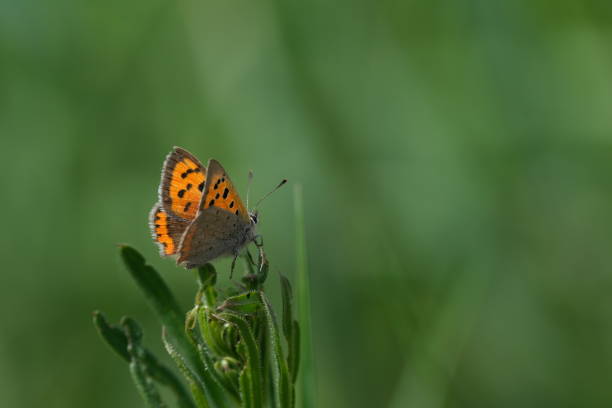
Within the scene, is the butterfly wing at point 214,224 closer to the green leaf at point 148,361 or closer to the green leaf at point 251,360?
the green leaf at point 148,361

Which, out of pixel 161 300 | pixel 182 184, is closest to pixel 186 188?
pixel 182 184

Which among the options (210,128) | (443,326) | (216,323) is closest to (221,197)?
(216,323)

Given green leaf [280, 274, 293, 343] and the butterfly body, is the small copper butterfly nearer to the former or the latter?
the butterfly body

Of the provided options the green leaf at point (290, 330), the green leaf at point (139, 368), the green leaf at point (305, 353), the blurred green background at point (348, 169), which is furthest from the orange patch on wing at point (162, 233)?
the blurred green background at point (348, 169)

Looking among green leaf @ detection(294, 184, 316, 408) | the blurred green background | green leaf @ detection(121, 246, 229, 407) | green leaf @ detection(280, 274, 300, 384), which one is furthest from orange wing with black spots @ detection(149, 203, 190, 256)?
the blurred green background

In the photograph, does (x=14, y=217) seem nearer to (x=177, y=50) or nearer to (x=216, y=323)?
(x=177, y=50)

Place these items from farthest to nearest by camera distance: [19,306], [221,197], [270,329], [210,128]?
[210,128] → [19,306] → [221,197] → [270,329]
